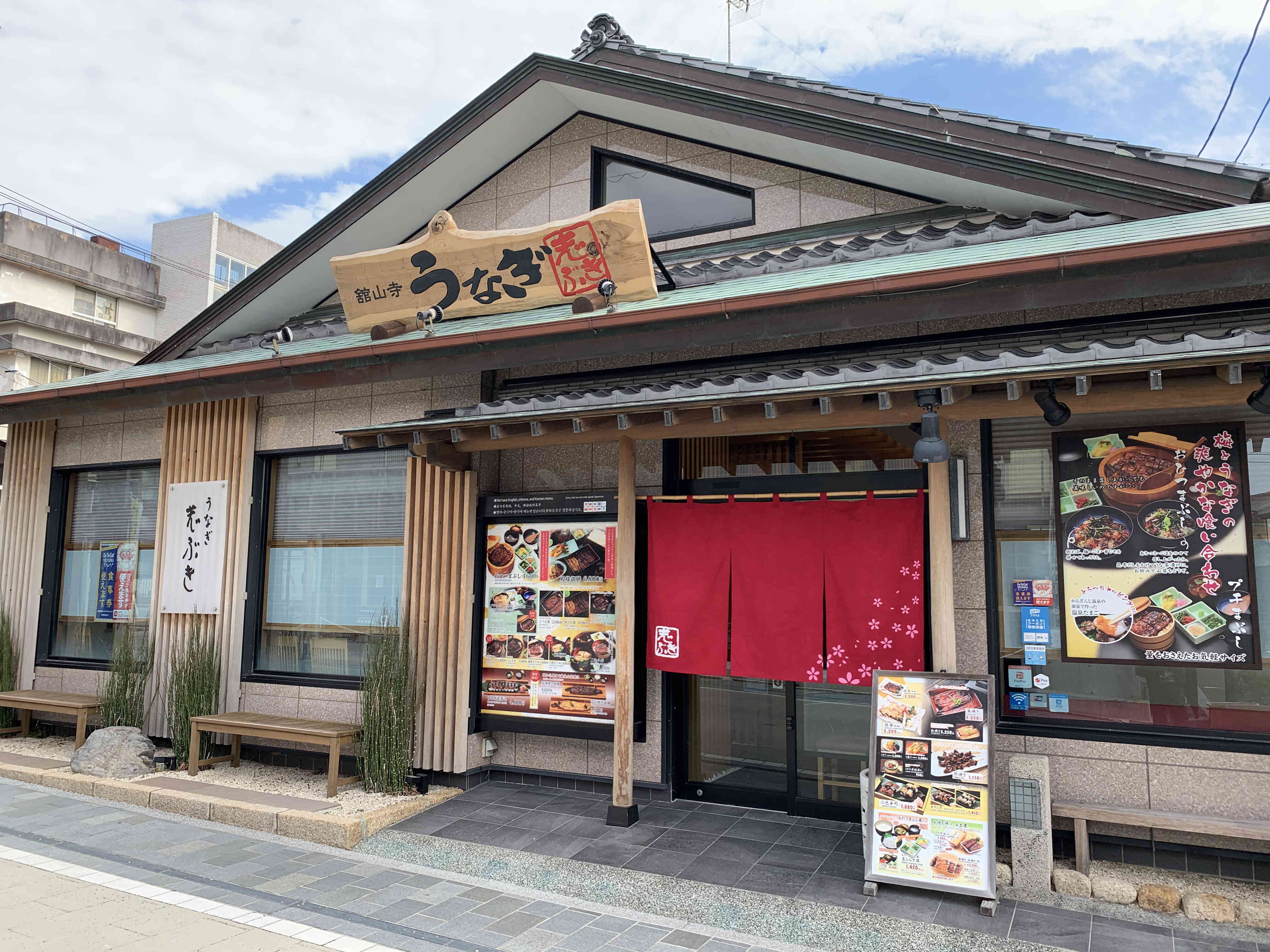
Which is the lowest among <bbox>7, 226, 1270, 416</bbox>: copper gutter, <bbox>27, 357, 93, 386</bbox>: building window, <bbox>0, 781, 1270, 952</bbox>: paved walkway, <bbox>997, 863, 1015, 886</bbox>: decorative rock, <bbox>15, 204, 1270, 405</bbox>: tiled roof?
<bbox>0, 781, 1270, 952</bbox>: paved walkway

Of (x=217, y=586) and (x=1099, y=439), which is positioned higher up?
(x=1099, y=439)

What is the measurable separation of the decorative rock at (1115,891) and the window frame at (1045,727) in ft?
2.94

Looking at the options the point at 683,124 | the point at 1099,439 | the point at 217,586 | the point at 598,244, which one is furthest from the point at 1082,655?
the point at 217,586

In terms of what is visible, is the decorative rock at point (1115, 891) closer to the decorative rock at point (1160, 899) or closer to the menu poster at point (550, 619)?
the decorative rock at point (1160, 899)

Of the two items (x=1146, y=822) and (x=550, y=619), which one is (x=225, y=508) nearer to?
(x=550, y=619)

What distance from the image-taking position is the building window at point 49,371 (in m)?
30.0

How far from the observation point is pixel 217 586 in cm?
905

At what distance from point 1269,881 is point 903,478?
3331 mm

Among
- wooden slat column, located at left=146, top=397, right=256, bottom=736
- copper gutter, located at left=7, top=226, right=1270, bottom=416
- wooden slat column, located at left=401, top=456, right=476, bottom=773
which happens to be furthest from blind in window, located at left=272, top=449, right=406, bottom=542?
copper gutter, located at left=7, top=226, right=1270, bottom=416

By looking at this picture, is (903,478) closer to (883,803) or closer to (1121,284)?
(1121,284)

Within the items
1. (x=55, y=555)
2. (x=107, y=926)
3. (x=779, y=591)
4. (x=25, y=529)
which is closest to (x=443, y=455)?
(x=779, y=591)

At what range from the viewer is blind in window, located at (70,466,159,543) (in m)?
10.2

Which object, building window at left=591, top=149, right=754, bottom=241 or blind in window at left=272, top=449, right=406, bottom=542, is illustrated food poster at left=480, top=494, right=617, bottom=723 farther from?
building window at left=591, top=149, right=754, bottom=241

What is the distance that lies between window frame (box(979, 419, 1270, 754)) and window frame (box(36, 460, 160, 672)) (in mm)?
9107
